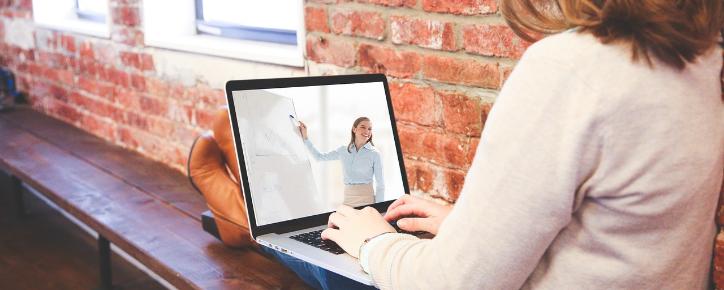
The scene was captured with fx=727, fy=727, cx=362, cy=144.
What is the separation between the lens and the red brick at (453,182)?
163 cm

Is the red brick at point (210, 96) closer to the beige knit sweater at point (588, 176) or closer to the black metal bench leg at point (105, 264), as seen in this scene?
the black metal bench leg at point (105, 264)

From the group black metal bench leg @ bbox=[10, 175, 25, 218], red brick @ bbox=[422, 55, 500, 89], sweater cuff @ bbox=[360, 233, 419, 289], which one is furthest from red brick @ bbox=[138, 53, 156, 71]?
sweater cuff @ bbox=[360, 233, 419, 289]

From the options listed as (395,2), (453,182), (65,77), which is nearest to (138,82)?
(65,77)

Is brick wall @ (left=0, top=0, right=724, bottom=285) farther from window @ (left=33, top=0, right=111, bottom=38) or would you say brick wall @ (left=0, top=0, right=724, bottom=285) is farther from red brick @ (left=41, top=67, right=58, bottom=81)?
red brick @ (left=41, top=67, right=58, bottom=81)

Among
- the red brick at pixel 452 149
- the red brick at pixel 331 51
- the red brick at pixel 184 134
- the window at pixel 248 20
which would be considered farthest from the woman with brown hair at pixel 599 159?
the red brick at pixel 184 134

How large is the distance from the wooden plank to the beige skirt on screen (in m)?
0.75

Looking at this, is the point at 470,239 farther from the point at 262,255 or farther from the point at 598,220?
the point at 262,255

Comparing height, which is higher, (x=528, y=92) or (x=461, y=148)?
(x=528, y=92)

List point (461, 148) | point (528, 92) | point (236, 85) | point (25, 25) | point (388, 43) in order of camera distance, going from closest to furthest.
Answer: point (528, 92)
point (236, 85)
point (461, 148)
point (388, 43)
point (25, 25)

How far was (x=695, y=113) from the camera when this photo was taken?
81cm

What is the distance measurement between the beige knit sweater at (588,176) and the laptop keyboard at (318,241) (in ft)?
1.15

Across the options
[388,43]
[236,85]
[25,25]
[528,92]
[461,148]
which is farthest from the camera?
[25,25]

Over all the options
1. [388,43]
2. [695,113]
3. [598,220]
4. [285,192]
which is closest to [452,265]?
[598,220]

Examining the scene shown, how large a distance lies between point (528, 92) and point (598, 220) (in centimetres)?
17
